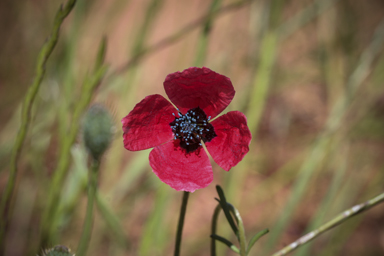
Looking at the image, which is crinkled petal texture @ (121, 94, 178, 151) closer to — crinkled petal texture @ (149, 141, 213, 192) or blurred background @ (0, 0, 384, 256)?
crinkled petal texture @ (149, 141, 213, 192)

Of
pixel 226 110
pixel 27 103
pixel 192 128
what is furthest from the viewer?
pixel 226 110

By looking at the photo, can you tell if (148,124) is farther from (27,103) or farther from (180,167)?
(27,103)

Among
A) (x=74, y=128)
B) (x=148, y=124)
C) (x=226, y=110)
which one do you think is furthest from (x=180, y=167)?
(x=226, y=110)

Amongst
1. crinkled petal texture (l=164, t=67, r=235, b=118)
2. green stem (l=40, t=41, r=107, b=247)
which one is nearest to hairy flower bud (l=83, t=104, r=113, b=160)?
green stem (l=40, t=41, r=107, b=247)

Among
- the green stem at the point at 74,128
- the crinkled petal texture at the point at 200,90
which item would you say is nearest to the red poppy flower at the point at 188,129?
the crinkled petal texture at the point at 200,90

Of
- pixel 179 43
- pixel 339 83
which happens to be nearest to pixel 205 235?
pixel 339 83

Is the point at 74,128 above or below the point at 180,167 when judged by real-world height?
above

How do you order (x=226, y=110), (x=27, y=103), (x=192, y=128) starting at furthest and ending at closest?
(x=226, y=110), (x=192, y=128), (x=27, y=103)

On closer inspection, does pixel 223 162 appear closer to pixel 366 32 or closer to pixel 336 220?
pixel 336 220
